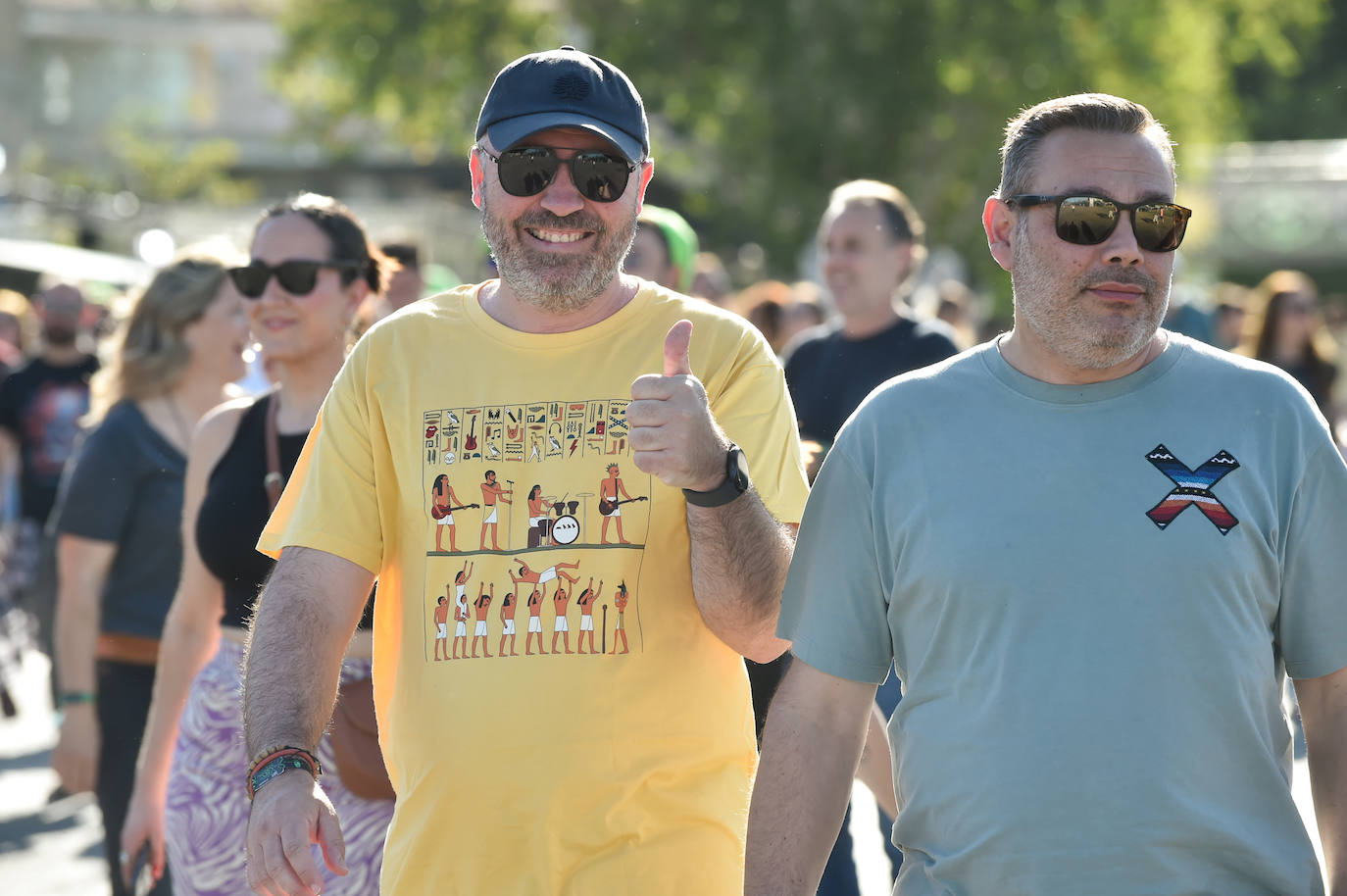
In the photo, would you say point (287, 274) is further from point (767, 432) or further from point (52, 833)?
point (52, 833)

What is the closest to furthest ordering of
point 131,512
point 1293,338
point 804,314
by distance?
point 131,512
point 1293,338
point 804,314

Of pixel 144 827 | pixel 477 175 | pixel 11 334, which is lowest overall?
pixel 144 827

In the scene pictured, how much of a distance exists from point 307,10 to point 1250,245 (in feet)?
69.9

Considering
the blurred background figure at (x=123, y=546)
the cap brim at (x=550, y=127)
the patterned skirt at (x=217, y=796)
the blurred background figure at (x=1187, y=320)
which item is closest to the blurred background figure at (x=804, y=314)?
the blurred background figure at (x=1187, y=320)

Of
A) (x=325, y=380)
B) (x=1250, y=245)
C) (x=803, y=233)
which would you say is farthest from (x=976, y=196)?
(x=325, y=380)

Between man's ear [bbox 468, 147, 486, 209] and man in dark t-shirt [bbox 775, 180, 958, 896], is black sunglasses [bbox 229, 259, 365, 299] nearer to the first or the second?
man's ear [bbox 468, 147, 486, 209]

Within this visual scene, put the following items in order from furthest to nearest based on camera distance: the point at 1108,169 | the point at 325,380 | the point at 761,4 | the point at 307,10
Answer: the point at 307,10 < the point at 761,4 < the point at 325,380 < the point at 1108,169

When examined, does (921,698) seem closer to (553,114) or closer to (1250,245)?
(553,114)

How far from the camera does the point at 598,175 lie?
10.3ft

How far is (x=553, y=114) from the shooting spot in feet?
10.3

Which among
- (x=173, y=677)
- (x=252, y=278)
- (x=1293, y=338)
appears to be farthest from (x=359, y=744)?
(x=1293, y=338)

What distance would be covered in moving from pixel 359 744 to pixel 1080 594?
187cm

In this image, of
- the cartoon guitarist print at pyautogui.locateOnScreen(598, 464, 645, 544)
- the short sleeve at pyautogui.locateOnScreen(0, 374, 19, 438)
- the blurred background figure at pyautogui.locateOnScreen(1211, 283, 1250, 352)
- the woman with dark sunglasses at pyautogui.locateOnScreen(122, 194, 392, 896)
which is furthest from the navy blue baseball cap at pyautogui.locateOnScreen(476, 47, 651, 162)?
the blurred background figure at pyautogui.locateOnScreen(1211, 283, 1250, 352)

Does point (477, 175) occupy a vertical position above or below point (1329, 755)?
above
